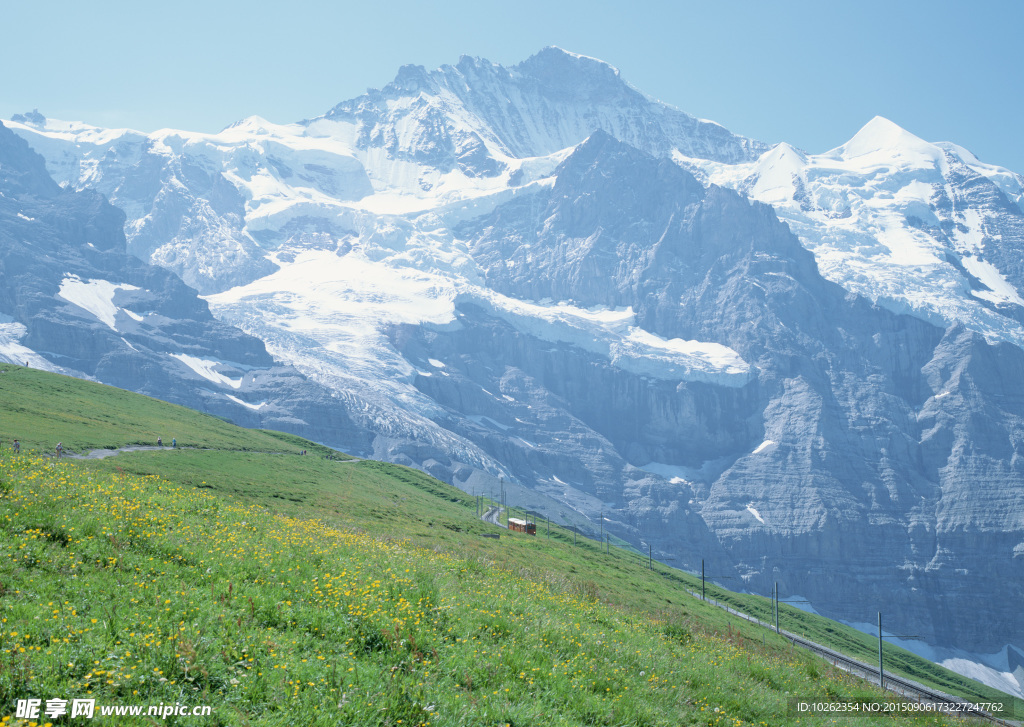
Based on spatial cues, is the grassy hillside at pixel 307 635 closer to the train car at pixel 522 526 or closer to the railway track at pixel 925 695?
the railway track at pixel 925 695

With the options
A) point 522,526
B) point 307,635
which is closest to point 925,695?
point 307,635

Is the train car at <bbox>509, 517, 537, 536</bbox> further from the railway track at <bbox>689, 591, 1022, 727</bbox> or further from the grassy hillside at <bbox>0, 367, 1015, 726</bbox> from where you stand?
the grassy hillside at <bbox>0, 367, 1015, 726</bbox>

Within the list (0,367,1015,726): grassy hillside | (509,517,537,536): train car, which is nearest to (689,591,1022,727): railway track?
(0,367,1015,726): grassy hillside

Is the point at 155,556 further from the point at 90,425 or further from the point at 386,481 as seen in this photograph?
the point at 386,481

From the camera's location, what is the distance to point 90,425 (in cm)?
7750

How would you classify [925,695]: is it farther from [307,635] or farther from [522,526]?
[522,526]

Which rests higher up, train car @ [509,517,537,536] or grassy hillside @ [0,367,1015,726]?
grassy hillside @ [0,367,1015,726]

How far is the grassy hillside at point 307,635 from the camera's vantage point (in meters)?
11.6

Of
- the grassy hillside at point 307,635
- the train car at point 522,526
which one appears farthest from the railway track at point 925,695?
the train car at point 522,526

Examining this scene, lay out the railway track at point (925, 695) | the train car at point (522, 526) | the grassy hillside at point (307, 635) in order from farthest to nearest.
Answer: the train car at point (522, 526)
the railway track at point (925, 695)
the grassy hillside at point (307, 635)

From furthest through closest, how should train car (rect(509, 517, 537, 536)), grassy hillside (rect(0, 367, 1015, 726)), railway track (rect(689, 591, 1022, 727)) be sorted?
train car (rect(509, 517, 537, 536))
railway track (rect(689, 591, 1022, 727))
grassy hillside (rect(0, 367, 1015, 726))

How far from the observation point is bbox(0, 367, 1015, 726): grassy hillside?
457 inches

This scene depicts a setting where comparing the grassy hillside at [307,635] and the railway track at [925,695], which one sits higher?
the grassy hillside at [307,635]

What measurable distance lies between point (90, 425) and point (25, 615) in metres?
75.2
